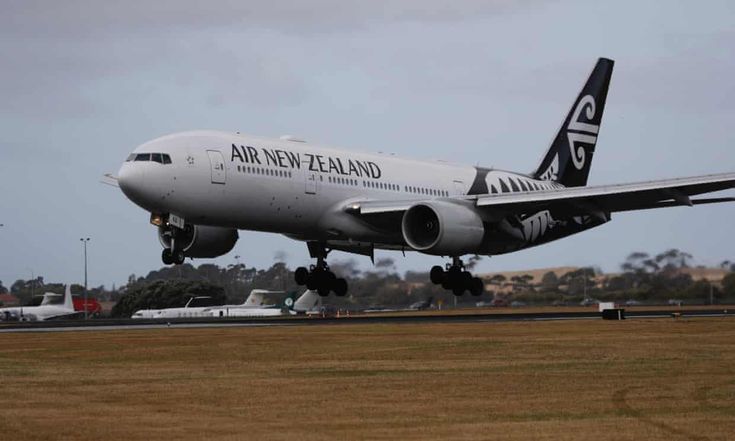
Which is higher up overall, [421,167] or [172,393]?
[421,167]

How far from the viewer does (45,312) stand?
9500 cm

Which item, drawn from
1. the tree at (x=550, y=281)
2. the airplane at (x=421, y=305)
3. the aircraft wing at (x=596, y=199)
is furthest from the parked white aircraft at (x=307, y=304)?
the aircraft wing at (x=596, y=199)

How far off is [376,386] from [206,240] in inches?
1081

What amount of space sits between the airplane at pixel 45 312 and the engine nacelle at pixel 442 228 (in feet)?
162

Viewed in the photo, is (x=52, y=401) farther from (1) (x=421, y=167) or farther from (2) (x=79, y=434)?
(1) (x=421, y=167)

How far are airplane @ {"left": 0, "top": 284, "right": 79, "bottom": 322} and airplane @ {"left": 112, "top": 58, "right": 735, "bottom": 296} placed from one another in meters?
44.1

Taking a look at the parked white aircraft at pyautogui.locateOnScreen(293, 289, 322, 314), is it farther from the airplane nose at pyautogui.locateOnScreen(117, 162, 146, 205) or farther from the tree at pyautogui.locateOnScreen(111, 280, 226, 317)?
the airplane nose at pyautogui.locateOnScreen(117, 162, 146, 205)

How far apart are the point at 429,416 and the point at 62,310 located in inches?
3219

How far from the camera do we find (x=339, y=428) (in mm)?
17641

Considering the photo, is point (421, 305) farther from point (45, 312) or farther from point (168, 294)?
point (45, 312)

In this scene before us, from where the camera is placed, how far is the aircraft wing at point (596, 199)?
156ft

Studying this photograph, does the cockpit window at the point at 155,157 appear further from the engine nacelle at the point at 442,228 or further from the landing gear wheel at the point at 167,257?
the engine nacelle at the point at 442,228

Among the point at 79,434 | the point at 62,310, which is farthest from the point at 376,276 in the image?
the point at 79,434

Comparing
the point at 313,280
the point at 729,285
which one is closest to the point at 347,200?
the point at 313,280
